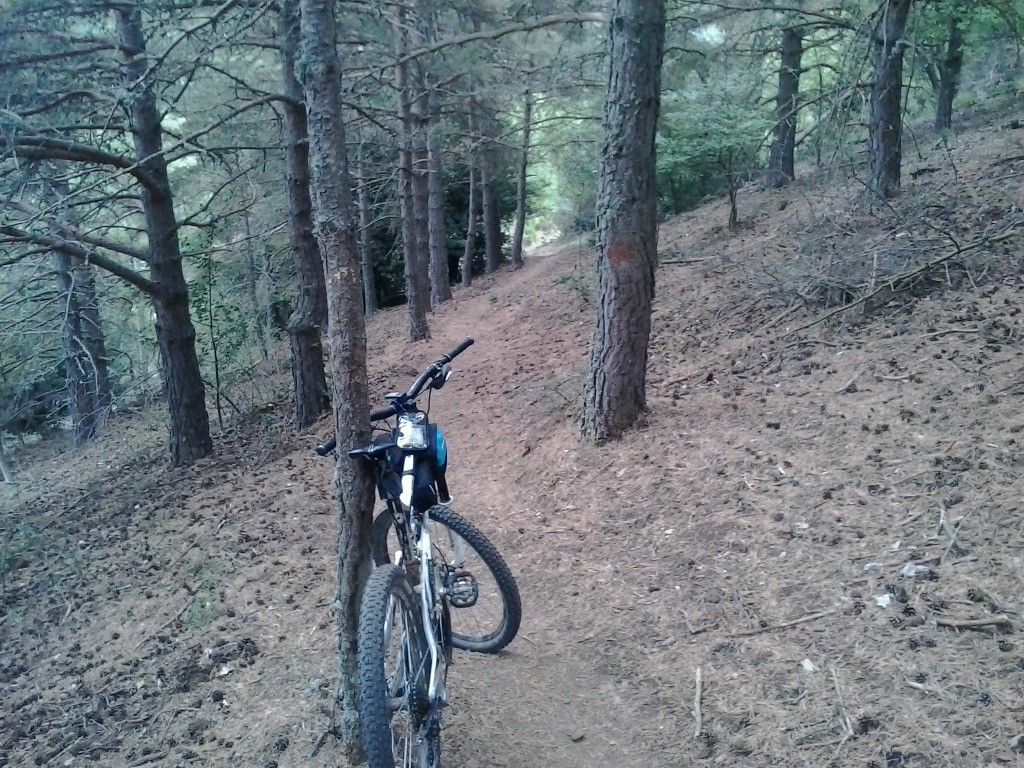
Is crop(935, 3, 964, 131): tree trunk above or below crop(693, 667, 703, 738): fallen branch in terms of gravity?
above

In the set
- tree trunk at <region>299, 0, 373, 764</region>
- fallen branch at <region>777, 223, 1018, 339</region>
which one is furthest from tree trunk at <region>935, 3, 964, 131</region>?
tree trunk at <region>299, 0, 373, 764</region>

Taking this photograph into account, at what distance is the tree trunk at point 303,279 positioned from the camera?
10.3m

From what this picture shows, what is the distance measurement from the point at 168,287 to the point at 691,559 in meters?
7.47

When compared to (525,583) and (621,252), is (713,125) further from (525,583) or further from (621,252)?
(525,583)

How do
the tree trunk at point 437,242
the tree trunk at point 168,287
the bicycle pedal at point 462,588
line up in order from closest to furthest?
1. the bicycle pedal at point 462,588
2. the tree trunk at point 168,287
3. the tree trunk at point 437,242

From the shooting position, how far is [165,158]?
9047mm

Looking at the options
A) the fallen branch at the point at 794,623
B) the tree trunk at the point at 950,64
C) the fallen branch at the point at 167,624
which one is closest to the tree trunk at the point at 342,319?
the fallen branch at the point at 794,623

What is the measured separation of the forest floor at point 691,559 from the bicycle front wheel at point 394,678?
64cm

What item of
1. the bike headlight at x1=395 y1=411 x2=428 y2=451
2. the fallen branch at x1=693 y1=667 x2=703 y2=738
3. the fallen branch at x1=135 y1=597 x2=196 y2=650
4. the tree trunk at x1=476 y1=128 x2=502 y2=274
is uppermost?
the tree trunk at x1=476 y1=128 x2=502 y2=274

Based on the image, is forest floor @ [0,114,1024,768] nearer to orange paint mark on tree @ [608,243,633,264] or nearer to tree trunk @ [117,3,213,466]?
tree trunk @ [117,3,213,466]

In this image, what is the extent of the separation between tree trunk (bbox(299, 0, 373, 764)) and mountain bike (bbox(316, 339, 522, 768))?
0.15 m

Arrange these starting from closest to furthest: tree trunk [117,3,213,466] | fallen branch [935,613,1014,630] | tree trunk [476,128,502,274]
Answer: fallen branch [935,613,1014,630] → tree trunk [117,3,213,466] → tree trunk [476,128,502,274]

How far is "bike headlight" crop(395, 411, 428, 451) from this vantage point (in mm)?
3928

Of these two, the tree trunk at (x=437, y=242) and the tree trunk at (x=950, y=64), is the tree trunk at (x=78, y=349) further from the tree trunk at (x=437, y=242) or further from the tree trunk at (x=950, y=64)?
the tree trunk at (x=950, y=64)
